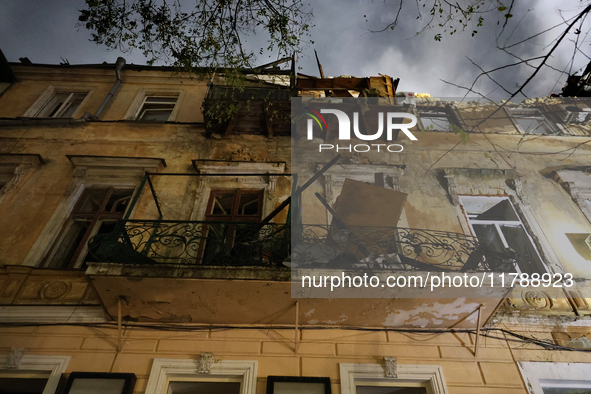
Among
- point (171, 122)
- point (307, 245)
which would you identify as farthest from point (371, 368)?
point (171, 122)

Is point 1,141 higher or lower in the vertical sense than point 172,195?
higher

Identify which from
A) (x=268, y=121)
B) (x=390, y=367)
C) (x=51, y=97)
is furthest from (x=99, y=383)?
(x=51, y=97)

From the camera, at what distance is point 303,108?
8.20 m

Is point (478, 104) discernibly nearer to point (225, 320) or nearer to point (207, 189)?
point (207, 189)

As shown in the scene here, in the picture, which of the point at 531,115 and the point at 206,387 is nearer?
the point at 206,387

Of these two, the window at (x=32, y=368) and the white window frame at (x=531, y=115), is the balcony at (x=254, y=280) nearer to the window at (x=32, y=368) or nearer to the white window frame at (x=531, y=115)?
the window at (x=32, y=368)

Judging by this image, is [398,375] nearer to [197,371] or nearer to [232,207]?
[197,371]

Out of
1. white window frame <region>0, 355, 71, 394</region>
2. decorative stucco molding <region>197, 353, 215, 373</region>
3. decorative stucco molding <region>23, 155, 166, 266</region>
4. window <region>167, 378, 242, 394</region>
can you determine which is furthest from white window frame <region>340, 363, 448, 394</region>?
decorative stucco molding <region>23, 155, 166, 266</region>

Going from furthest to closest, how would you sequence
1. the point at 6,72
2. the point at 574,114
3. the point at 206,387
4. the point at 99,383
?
the point at 574,114
the point at 6,72
the point at 206,387
the point at 99,383

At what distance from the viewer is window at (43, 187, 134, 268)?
606cm

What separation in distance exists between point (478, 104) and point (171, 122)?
8.81 meters

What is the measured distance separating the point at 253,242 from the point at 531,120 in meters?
9.66

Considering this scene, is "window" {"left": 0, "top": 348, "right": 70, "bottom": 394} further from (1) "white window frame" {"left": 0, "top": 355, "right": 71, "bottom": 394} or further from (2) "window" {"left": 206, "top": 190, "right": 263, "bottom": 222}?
(2) "window" {"left": 206, "top": 190, "right": 263, "bottom": 222}

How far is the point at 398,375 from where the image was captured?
468 cm
